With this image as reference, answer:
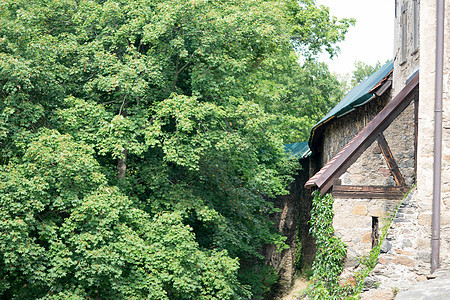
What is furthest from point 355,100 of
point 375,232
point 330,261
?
point 330,261

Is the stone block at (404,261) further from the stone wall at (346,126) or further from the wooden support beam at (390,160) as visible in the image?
the stone wall at (346,126)

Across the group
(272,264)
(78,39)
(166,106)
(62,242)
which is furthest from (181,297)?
(272,264)

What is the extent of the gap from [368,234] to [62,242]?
6.67 m

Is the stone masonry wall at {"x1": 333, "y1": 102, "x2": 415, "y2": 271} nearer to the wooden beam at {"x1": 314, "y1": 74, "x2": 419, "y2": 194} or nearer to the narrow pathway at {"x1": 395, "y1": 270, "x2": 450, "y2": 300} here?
the wooden beam at {"x1": 314, "y1": 74, "x2": 419, "y2": 194}

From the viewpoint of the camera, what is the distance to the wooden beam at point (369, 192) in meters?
10.5

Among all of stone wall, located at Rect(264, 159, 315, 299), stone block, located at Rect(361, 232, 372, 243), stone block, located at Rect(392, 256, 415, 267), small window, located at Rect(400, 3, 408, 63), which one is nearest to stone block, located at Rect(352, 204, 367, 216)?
stone block, located at Rect(361, 232, 372, 243)

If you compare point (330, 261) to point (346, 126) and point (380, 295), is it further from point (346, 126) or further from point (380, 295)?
point (346, 126)

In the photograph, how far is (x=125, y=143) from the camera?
13.3 m

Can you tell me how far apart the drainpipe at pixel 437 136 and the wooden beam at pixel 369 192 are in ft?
7.99

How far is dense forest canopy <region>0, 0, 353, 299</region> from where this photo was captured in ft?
40.0

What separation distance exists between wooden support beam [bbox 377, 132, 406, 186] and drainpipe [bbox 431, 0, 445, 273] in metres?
2.36

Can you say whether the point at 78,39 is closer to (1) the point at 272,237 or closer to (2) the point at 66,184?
(2) the point at 66,184

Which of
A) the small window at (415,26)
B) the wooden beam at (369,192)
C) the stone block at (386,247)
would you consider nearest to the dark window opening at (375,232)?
the wooden beam at (369,192)

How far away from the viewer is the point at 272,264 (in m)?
22.0
